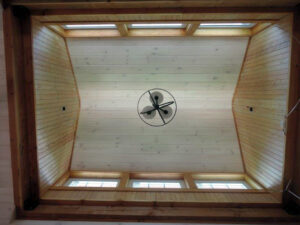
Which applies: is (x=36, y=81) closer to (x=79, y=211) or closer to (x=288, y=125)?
(x=79, y=211)

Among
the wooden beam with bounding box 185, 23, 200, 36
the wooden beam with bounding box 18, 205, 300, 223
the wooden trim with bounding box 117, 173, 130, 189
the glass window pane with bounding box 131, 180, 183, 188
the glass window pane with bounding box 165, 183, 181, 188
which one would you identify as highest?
the wooden beam with bounding box 185, 23, 200, 36

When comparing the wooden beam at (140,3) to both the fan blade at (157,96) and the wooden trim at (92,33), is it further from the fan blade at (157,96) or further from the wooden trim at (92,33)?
the fan blade at (157,96)

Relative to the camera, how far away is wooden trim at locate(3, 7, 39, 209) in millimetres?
2506

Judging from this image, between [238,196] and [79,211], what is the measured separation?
2.80 metres

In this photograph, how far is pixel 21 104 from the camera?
2725mm

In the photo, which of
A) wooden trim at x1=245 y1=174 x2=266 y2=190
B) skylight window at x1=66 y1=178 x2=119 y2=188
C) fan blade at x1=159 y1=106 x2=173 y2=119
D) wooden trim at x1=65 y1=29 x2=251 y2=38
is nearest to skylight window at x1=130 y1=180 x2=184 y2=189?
skylight window at x1=66 y1=178 x2=119 y2=188

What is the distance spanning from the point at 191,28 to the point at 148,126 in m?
2.45

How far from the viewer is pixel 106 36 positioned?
12.1 feet

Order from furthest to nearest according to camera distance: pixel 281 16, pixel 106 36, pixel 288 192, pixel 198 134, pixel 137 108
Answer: pixel 198 134 → pixel 137 108 → pixel 106 36 → pixel 288 192 → pixel 281 16

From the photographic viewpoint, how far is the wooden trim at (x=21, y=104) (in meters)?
2.51

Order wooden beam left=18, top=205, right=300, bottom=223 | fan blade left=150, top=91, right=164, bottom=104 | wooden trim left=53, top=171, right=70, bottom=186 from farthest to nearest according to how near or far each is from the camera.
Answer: wooden trim left=53, top=171, right=70, bottom=186 < fan blade left=150, top=91, right=164, bottom=104 < wooden beam left=18, top=205, right=300, bottom=223

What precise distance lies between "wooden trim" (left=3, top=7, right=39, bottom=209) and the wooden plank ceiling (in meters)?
1.33

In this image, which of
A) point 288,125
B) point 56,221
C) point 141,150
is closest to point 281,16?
point 288,125

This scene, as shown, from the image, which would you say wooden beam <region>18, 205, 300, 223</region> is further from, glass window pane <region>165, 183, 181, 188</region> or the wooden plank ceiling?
the wooden plank ceiling
